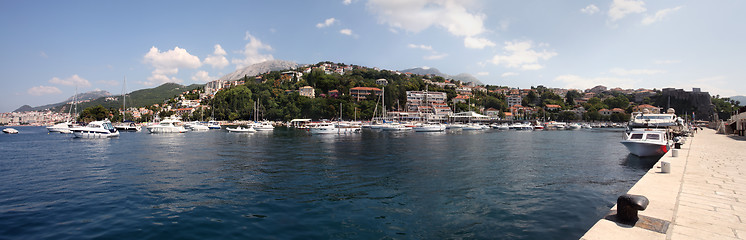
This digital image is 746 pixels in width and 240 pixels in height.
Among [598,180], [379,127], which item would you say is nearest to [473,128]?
[379,127]

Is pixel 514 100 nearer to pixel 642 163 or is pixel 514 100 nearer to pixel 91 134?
pixel 642 163

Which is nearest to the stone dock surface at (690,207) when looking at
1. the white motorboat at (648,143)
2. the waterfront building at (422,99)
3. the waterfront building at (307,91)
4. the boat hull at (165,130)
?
the white motorboat at (648,143)

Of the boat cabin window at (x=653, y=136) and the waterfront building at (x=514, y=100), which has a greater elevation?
the waterfront building at (x=514, y=100)

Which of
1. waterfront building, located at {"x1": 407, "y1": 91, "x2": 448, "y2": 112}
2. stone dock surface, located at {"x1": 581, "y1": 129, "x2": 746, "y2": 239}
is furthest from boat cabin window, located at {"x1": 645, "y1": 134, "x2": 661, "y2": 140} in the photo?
waterfront building, located at {"x1": 407, "y1": 91, "x2": 448, "y2": 112}

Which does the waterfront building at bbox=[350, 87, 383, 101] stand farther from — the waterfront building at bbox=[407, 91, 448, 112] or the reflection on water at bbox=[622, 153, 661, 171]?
the reflection on water at bbox=[622, 153, 661, 171]

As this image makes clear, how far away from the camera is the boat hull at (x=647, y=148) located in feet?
57.6

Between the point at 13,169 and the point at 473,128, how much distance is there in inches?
2568

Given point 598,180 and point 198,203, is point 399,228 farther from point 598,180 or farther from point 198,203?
point 598,180

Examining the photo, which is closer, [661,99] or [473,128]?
[473,128]

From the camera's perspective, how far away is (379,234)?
6727mm

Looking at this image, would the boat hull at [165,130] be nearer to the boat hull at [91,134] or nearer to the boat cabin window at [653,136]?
the boat hull at [91,134]

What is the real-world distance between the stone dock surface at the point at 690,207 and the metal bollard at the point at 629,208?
123mm

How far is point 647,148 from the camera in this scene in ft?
58.7

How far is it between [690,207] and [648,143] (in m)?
14.8
